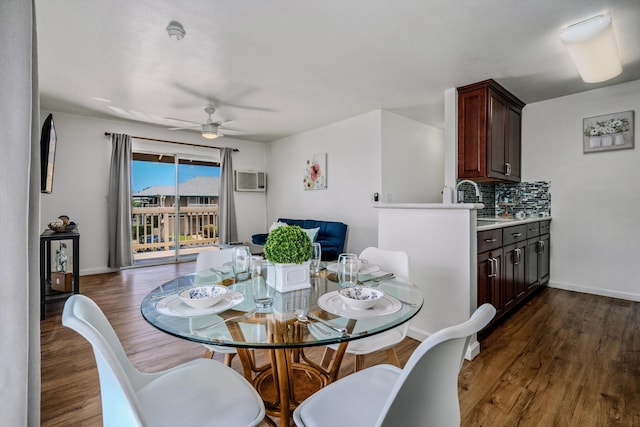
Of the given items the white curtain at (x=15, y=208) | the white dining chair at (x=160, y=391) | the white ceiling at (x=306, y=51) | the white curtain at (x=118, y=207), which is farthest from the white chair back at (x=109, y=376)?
the white curtain at (x=118, y=207)

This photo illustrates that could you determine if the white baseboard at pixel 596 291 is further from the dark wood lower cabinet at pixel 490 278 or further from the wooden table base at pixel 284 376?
the wooden table base at pixel 284 376

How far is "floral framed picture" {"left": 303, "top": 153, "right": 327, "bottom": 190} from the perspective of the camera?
16.6 ft

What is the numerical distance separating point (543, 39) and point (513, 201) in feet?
7.82

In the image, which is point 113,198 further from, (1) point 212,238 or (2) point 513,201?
(2) point 513,201

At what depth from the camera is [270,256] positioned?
1369 millimetres

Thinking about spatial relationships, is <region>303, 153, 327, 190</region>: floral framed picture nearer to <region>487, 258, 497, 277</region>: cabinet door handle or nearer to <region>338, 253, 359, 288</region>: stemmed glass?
<region>487, 258, 497, 277</region>: cabinet door handle

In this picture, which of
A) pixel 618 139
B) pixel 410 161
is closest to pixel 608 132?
pixel 618 139

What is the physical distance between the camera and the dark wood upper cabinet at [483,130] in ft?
10.4

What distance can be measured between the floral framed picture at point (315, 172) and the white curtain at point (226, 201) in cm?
163

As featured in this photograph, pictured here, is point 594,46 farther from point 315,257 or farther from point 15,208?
point 15,208

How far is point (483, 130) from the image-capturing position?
3.18 meters

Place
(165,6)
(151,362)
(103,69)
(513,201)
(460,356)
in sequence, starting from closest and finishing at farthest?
(460,356), (165,6), (151,362), (103,69), (513,201)

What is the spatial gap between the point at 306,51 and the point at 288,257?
2.03 m

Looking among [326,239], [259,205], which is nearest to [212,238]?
[259,205]
